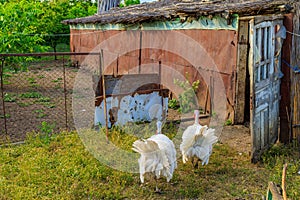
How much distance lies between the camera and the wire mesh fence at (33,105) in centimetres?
779

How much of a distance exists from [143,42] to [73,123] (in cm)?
516

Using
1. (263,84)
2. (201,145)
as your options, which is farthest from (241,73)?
(201,145)

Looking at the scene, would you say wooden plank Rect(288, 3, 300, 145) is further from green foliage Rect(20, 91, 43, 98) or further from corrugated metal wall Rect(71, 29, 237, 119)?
green foliage Rect(20, 91, 43, 98)

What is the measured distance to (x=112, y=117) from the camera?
784cm

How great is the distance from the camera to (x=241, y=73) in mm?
8367

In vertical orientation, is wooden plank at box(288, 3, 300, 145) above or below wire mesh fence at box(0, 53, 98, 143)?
above


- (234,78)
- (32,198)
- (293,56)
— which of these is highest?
(293,56)

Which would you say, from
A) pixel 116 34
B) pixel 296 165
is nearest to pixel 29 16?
pixel 116 34

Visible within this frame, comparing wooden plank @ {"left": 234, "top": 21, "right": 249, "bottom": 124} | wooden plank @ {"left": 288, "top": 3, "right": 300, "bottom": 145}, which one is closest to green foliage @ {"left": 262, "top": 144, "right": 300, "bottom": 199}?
wooden plank @ {"left": 288, "top": 3, "right": 300, "bottom": 145}

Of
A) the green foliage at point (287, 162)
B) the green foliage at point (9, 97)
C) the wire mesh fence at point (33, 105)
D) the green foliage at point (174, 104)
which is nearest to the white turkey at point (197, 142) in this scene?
the green foliage at point (287, 162)

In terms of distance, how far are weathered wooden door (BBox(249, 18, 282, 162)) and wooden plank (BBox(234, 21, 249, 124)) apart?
1260mm

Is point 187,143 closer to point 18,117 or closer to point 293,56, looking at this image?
point 293,56

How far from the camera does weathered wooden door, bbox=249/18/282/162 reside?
19.2 ft

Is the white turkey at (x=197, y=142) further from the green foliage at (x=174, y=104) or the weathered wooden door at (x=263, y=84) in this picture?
the green foliage at (x=174, y=104)
